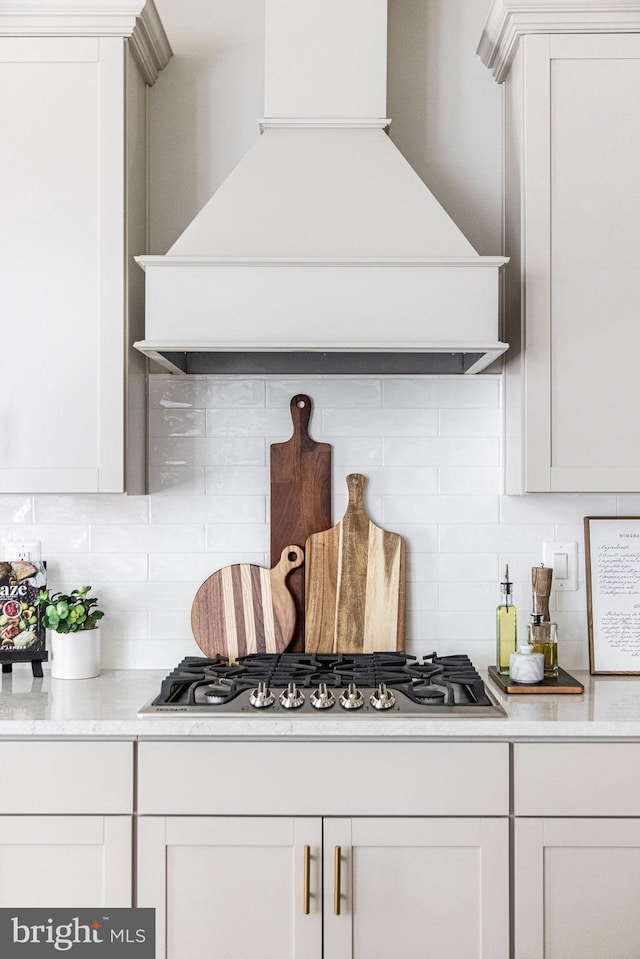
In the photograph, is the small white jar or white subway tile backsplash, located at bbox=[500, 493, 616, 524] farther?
white subway tile backsplash, located at bbox=[500, 493, 616, 524]

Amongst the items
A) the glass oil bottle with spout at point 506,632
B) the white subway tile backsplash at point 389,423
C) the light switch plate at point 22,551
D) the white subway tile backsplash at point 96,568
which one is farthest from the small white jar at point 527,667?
the light switch plate at point 22,551

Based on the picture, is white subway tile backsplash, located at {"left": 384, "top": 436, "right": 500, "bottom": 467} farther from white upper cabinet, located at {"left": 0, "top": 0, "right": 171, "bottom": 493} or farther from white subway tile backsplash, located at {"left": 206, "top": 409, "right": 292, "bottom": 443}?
white upper cabinet, located at {"left": 0, "top": 0, "right": 171, "bottom": 493}

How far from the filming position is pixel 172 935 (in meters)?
1.87

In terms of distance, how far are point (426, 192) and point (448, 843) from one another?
1506 mm

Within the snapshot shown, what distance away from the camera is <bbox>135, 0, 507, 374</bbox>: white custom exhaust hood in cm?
198

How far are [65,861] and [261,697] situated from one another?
1.82 feet

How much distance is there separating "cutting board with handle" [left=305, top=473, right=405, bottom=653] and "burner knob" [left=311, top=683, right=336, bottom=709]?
0.44 metres

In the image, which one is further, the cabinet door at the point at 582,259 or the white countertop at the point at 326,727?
the cabinet door at the point at 582,259

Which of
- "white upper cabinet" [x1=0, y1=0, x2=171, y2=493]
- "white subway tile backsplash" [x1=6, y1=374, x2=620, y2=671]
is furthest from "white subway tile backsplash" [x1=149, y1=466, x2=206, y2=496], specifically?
"white upper cabinet" [x1=0, y1=0, x2=171, y2=493]

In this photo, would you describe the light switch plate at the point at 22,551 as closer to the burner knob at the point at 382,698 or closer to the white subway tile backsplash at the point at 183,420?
the white subway tile backsplash at the point at 183,420

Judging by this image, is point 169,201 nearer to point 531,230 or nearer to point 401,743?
point 531,230

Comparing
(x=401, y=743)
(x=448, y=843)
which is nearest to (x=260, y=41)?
(x=401, y=743)

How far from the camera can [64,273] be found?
6.94ft

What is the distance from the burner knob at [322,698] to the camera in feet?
6.31
